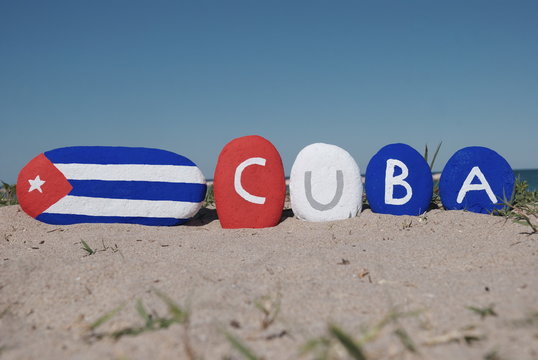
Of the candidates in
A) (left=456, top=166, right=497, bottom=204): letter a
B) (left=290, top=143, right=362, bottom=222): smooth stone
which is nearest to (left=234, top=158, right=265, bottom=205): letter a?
(left=290, top=143, right=362, bottom=222): smooth stone

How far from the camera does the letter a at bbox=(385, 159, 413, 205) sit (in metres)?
3.68

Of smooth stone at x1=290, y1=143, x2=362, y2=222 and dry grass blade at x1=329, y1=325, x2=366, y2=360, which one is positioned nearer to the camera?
dry grass blade at x1=329, y1=325, x2=366, y2=360

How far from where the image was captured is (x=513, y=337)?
1.27 m

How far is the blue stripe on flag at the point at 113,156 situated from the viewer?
12.3 feet

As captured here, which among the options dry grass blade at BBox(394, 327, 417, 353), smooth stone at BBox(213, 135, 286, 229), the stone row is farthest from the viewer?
the stone row

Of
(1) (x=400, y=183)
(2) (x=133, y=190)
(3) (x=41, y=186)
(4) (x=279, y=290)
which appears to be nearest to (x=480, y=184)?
(1) (x=400, y=183)

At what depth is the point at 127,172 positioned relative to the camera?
3730 mm

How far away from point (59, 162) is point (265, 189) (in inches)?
74.2

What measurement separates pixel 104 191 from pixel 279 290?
245cm

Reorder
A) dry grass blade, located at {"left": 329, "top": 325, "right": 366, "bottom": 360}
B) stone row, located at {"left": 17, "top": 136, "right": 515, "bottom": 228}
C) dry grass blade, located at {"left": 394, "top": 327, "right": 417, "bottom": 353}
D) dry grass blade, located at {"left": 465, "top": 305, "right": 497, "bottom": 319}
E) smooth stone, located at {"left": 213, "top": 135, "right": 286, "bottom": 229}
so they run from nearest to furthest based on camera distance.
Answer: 1. dry grass blade, located at {"left": 329, "top": 325, "right": 366, "bottom": 360}
2. dry grass blade, located at {"left": 394, "top": 327, "right": 417, "bottom": 353}
3. dry grass blade, located at {"left": 465, "top": 305, "right": 497, "bottom": 319}
4. smooth stone, located at {"left": 213, "top": 135, "right": 286, "bottom": 229}
5. stone row, located at {"left": 17, "top": 136, "right": 515, "bottom": 228}

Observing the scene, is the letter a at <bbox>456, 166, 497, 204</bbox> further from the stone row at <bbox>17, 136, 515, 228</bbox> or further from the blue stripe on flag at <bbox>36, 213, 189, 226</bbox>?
the blue stripe on flag at <bbox>36, 213, 189, 226</bbox>

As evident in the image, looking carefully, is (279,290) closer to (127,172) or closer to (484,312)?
(484,312)

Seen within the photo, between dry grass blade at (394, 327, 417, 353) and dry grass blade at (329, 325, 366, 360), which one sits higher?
dry grass blade at (329, 325, 366, 360)

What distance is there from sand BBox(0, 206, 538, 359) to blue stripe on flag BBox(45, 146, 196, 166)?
0.78 metres
